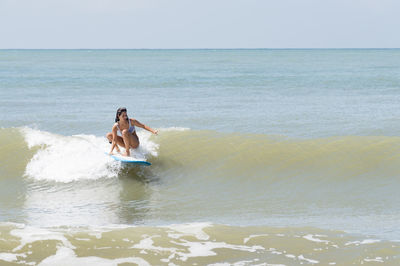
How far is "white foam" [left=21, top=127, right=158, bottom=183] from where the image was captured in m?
13.2

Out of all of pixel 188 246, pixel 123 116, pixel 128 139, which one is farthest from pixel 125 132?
pixel 188 246

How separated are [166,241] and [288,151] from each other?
724cm

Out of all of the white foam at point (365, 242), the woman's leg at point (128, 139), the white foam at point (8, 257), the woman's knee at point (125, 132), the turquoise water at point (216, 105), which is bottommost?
the white foam at point (8, 257)

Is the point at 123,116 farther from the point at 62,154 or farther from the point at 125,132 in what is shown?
the point at 62,154

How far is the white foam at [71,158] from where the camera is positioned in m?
13.2

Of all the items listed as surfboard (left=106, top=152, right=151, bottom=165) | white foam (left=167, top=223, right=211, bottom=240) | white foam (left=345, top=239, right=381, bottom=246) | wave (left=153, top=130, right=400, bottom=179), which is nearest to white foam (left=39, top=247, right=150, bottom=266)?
white foam (left=167, top=223, right=211, bottom=240)

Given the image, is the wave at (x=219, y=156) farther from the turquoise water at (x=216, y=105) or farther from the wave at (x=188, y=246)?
the wave at (x=188, y=246)

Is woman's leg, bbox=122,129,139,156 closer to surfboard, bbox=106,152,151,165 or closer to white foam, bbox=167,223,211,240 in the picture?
surfboard, bbox=106,152,151,165

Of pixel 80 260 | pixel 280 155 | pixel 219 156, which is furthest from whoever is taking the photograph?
pixel 219 156

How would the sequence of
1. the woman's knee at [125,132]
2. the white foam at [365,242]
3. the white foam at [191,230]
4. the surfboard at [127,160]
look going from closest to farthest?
the white foam at [365,242] < the white foam at [191,230] < the surfboard at [127,160] < the woman's knee at [125,132]

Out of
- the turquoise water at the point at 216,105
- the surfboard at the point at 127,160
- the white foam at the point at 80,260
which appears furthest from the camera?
the turquoise water at the point at 216,105

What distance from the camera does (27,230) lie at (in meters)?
8.38

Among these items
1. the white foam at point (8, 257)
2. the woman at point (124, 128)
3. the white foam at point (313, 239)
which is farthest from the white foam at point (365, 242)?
the woman at point (124, 128)

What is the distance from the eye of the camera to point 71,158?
1429 centimetres
